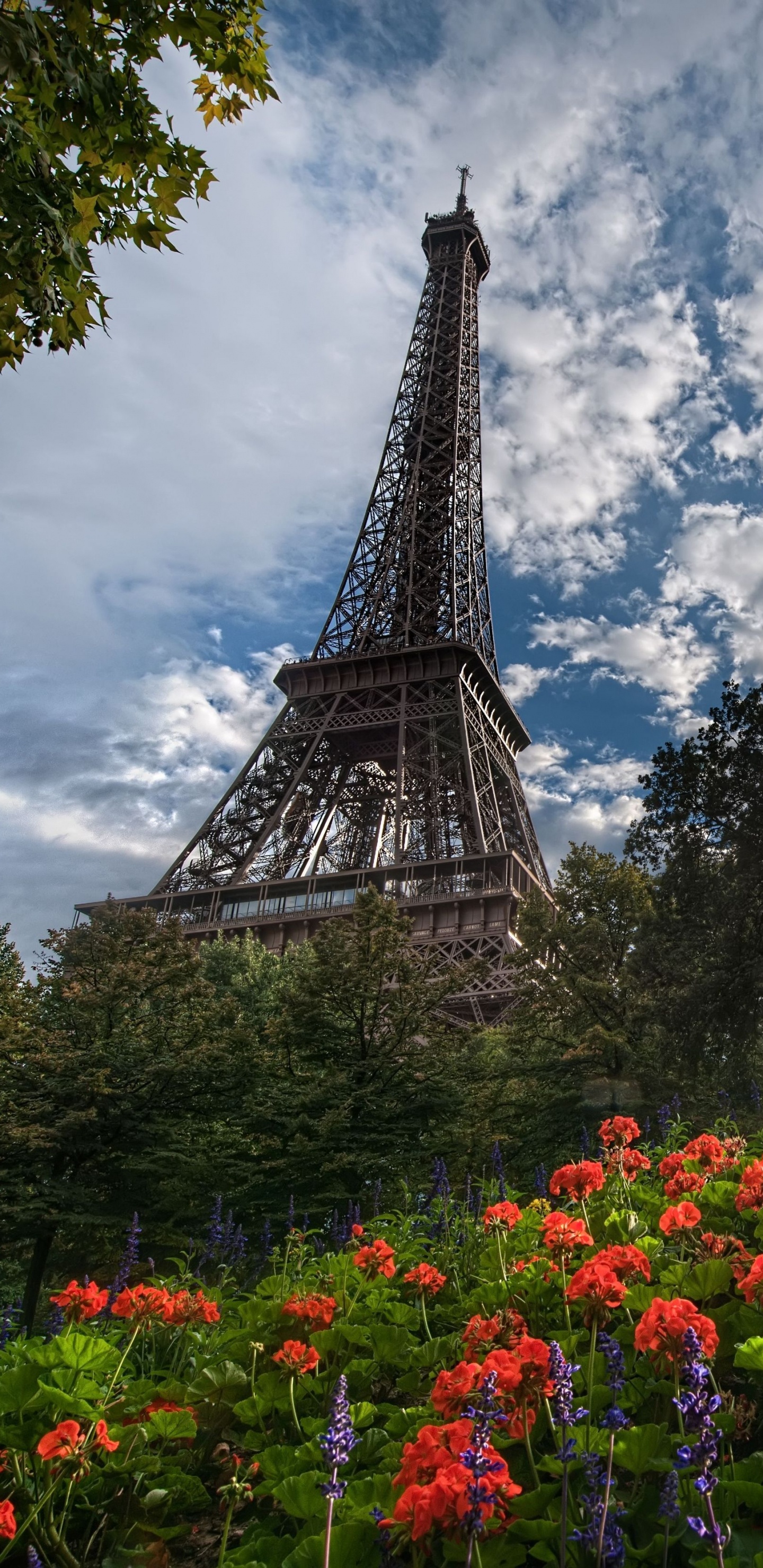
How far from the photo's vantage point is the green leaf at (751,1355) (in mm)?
2965

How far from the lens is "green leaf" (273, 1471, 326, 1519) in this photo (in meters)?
2.78

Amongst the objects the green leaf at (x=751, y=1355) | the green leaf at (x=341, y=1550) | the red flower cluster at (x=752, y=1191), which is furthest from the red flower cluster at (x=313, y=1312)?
the red flower cluster at (x=752, y=1191)

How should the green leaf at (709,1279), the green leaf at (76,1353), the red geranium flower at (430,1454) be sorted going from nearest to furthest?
the red geranium flower at (430,1454) → the green leaf at (76,1353) → the green leaf at (709,1279)

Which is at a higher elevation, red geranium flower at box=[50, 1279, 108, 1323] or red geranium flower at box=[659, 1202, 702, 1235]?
red geranium flower at box=[659, 1202, 702, 1235]

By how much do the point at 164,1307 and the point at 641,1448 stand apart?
2.19 metres

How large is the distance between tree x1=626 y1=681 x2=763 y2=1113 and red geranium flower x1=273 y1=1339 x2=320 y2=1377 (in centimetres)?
1619

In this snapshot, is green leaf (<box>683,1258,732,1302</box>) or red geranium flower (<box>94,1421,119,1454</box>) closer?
red geranium flower (<box>94,1421,119,1454</box>)

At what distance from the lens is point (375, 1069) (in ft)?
51.4

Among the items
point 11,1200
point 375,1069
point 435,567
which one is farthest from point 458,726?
point 11,1200

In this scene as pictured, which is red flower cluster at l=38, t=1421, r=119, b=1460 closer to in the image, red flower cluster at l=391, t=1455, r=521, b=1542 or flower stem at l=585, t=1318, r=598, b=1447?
red flower cluster at l=391, t=1455, r=521, b=1542

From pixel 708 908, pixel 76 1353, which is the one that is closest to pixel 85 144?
pixel 76 1353

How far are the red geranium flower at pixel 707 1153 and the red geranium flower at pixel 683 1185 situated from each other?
16.2 inches

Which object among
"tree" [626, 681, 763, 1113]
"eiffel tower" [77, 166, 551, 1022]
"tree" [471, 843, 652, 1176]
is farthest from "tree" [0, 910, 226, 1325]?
"eiffel tower" [77, 166, 551, 1022]

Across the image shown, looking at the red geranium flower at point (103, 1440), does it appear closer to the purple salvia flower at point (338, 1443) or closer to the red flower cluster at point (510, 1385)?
the purple salvia flower at point (338, 1443)
